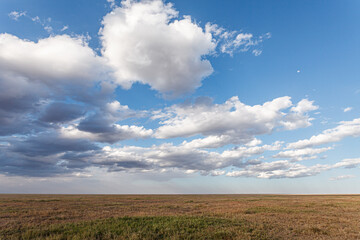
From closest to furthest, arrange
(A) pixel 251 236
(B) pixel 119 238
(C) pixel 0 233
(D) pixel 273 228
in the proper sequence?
1. (B) pixel 119 238
2. (A) pixel 251 236
3. (C) pixel 0 233
4. (D) pixel 273 228

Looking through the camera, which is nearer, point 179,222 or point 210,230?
point 210,230

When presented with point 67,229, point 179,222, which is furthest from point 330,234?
point 67,229

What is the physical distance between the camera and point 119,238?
14906mm

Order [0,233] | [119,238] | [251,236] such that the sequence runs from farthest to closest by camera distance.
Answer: [0,233]
[251,236]
[119,238]

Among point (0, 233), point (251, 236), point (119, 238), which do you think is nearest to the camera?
point (119, 238)

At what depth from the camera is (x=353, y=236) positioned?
1694cm

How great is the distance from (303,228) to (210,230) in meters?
8.72

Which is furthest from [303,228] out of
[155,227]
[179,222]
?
[155,227]

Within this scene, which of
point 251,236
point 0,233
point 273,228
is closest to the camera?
point 251,236

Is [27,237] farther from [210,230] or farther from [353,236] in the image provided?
[353,236]

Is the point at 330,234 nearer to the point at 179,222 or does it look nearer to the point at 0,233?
the point at 179,222

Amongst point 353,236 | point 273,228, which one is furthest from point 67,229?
point 353,236

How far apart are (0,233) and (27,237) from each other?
311 cm

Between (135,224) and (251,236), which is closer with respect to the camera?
(251,236)
